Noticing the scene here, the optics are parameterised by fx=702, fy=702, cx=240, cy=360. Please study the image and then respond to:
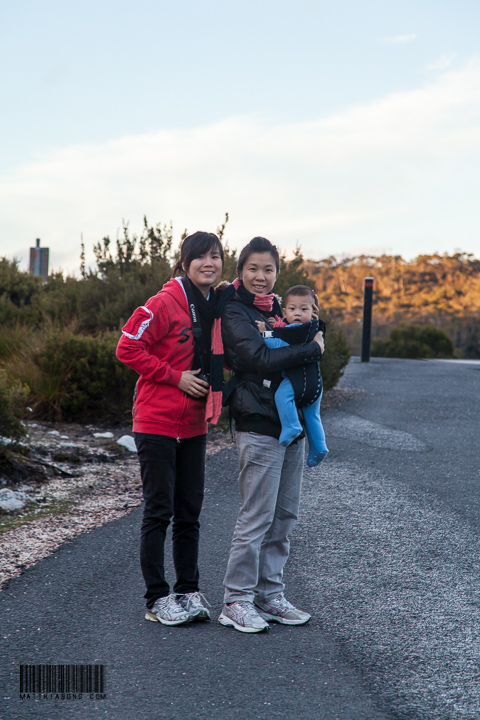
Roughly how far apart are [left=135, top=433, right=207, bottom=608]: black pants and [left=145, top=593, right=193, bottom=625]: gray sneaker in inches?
1.5

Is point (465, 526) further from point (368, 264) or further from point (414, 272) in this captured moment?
point (368, 264)

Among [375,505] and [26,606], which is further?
[375,505]

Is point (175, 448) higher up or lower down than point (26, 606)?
higher up

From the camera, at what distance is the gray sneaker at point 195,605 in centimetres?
341

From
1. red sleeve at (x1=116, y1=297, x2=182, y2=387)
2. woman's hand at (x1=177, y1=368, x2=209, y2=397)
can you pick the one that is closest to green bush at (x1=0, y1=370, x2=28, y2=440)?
red sleeve at (x1=116, y1=297, x2=182, y2=387)

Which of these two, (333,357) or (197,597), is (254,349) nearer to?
(197,597)

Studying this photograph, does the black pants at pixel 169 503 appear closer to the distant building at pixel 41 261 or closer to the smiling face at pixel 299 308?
the smiling face at pixel 299 308

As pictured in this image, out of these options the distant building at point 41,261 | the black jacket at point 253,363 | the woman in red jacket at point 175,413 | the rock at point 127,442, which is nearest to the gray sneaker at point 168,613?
the woman in red jacket at point 175,413

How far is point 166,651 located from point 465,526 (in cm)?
284

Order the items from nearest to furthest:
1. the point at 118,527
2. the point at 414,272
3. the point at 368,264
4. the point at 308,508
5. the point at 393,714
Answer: the point at 393,714 < the point at 118,527 < the point at 308,508 < the point at 414,272 < the point at 368,264

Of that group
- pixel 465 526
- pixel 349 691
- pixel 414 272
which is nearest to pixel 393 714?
pixel 349 691

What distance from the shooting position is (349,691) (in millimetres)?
2764

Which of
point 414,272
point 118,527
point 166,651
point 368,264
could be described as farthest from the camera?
point 368,264
